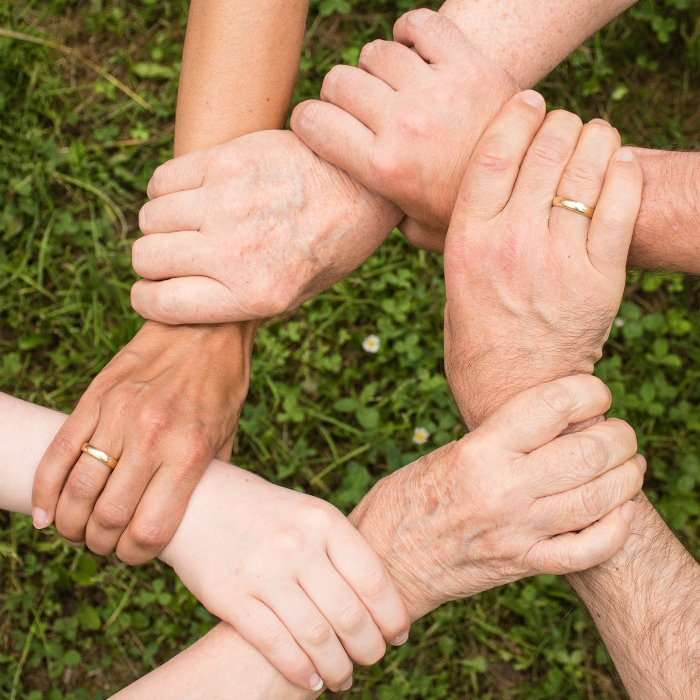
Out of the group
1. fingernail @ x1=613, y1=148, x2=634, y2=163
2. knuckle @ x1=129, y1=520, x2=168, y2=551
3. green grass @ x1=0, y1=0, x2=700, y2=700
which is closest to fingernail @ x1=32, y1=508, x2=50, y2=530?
knuckle @ x1=129, y1=520, x2=168, y2=551

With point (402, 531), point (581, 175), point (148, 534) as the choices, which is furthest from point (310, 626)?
point (581, 175)

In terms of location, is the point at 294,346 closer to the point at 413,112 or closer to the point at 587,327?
the point at 413,112

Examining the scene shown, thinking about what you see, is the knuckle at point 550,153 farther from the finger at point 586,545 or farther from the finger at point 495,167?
the finger at point 586,545

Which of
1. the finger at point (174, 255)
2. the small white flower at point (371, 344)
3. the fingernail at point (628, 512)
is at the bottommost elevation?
the small white flower at point (371, 344)

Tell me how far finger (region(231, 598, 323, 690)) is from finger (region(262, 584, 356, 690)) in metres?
0.02

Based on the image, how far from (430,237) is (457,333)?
0.48 metres

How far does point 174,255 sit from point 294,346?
1.29 m

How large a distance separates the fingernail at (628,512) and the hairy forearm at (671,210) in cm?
67

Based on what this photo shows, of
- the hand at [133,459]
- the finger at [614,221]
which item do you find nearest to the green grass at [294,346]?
the hand at [133,459]

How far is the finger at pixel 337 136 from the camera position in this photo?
83.7 inches

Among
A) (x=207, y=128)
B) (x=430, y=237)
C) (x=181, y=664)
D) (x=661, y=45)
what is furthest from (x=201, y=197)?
(x=661, y=45)

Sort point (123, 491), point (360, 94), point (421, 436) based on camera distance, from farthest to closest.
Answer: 1. point (421, 436)
2. point (360, 94)
3. point (123, 491)

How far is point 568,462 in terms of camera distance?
1.80 meters

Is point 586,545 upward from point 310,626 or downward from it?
upward
